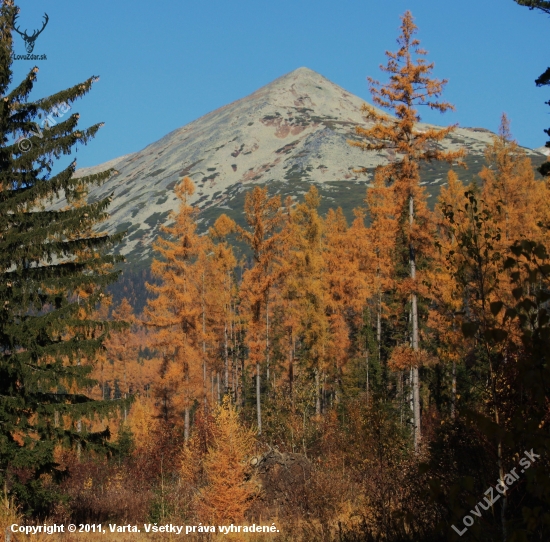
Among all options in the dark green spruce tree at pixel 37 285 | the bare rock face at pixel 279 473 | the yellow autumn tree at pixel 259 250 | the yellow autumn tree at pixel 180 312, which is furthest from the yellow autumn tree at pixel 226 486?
the yellow autumn tree at pixel 180 312

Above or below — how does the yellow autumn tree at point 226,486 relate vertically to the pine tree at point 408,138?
below

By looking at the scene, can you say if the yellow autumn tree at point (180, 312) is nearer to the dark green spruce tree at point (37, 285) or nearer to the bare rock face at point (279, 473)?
the bare rock face at point (279, 473)

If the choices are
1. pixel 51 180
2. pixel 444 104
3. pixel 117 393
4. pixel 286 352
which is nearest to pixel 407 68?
pixel 444 104

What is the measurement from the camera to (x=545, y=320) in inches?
105

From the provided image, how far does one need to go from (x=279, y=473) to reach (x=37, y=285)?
9781mm

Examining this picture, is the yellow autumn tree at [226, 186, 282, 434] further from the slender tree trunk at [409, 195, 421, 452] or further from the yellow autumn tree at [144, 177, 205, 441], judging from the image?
the slender tree trunk at [409, 195, 421, 452]

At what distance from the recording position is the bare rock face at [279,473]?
16.4 meters

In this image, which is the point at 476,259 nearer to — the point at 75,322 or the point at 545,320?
the point at 545,320

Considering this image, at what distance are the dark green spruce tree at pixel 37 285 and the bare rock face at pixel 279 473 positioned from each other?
20.0ft

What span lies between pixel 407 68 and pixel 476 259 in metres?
16.2

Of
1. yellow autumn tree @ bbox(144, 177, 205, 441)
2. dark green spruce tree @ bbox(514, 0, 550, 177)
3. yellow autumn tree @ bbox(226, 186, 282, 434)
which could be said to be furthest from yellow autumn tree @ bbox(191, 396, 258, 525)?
yellow autumn tree @ bbox(144, 177, 205, 441)

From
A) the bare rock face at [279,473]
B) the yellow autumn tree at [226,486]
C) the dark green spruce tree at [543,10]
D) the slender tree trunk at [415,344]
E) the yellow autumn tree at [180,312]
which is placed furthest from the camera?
the yellow autumn tree at [180,312]

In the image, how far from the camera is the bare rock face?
16.4 meters

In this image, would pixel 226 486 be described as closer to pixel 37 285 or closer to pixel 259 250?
pixel 37 285
